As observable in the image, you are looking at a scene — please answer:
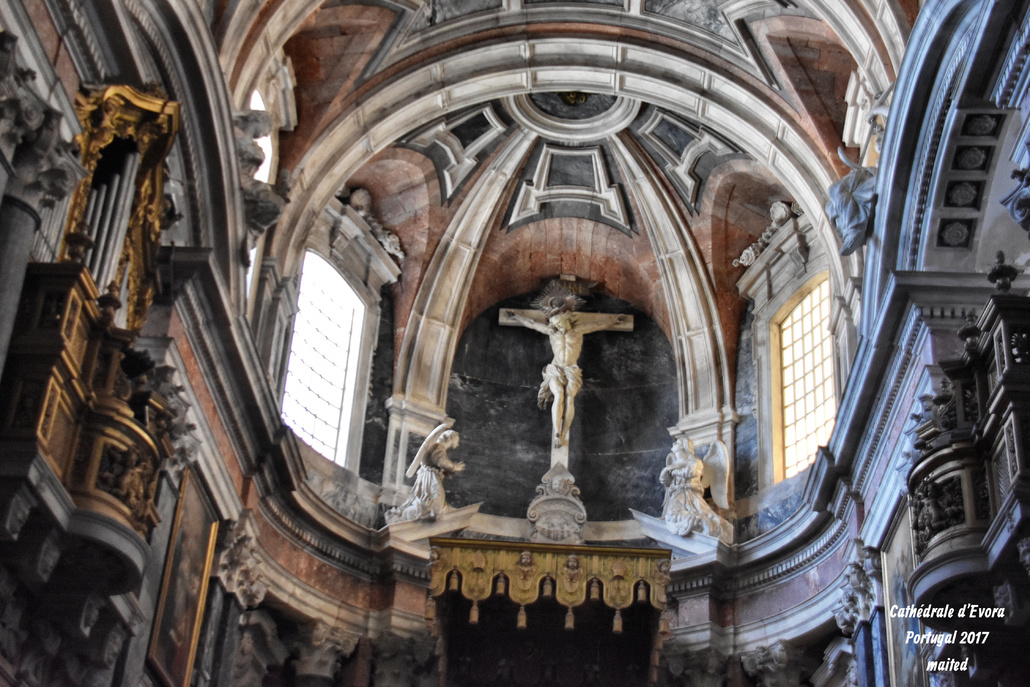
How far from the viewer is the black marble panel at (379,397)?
16766 mm

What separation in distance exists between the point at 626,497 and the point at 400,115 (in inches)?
211

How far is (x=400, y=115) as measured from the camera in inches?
654

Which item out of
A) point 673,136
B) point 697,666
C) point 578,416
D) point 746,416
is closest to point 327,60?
point 673,136

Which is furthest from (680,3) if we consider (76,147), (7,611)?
(7,611)

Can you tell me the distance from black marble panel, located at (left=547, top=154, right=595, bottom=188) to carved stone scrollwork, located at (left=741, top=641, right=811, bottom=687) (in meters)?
6.58

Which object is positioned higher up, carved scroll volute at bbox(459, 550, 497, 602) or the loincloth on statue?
the loincloth on statue

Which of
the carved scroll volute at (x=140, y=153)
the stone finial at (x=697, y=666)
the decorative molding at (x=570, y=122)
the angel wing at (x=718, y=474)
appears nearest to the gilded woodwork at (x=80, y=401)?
the carved scroll volute at (x=140, y=153)

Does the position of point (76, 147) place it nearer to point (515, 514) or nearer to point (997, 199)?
point (997, 199)

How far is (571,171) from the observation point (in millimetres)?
18578

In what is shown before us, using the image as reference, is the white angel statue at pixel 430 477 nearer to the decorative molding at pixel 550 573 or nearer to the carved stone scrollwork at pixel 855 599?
the decorative molding at pixel 550 573

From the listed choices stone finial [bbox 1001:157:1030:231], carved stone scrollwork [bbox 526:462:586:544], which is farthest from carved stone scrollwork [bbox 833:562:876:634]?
stone finial [bbox 1001:157:1030:231]

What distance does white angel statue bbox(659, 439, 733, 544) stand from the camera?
52.9 ft

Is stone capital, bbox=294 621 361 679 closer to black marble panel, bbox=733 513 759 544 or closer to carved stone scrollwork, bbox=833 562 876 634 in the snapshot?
black marble panel, bbox=733 513 759 544

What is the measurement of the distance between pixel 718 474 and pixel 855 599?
3.55 meters
